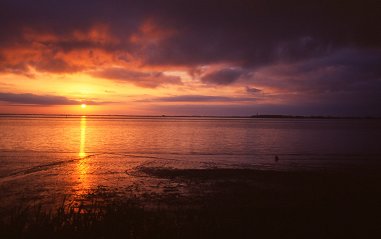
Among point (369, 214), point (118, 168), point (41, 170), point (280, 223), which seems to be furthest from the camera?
point (118, 168)

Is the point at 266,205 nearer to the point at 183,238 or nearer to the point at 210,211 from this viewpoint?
the point at 210,211

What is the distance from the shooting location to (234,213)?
13.5 metres

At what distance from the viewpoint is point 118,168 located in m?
27.7

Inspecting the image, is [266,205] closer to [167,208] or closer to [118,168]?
[167,208]

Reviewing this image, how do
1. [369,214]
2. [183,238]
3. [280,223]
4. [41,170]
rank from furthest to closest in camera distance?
1. [41,170]
2. [369,214]
3. [280,223]
4. [183,238]

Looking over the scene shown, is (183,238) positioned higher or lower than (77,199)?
higher

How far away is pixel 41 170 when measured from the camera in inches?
1015

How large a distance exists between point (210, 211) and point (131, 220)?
467 cm

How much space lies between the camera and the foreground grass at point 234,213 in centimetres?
941

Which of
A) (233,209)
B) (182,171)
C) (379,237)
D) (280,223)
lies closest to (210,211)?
(233,209)

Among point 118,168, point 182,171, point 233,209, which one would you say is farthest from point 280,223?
point 118,168

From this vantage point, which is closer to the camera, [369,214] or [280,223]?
[280,223]

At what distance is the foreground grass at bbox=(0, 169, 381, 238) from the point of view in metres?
9.41

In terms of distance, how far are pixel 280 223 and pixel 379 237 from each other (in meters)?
3.13
